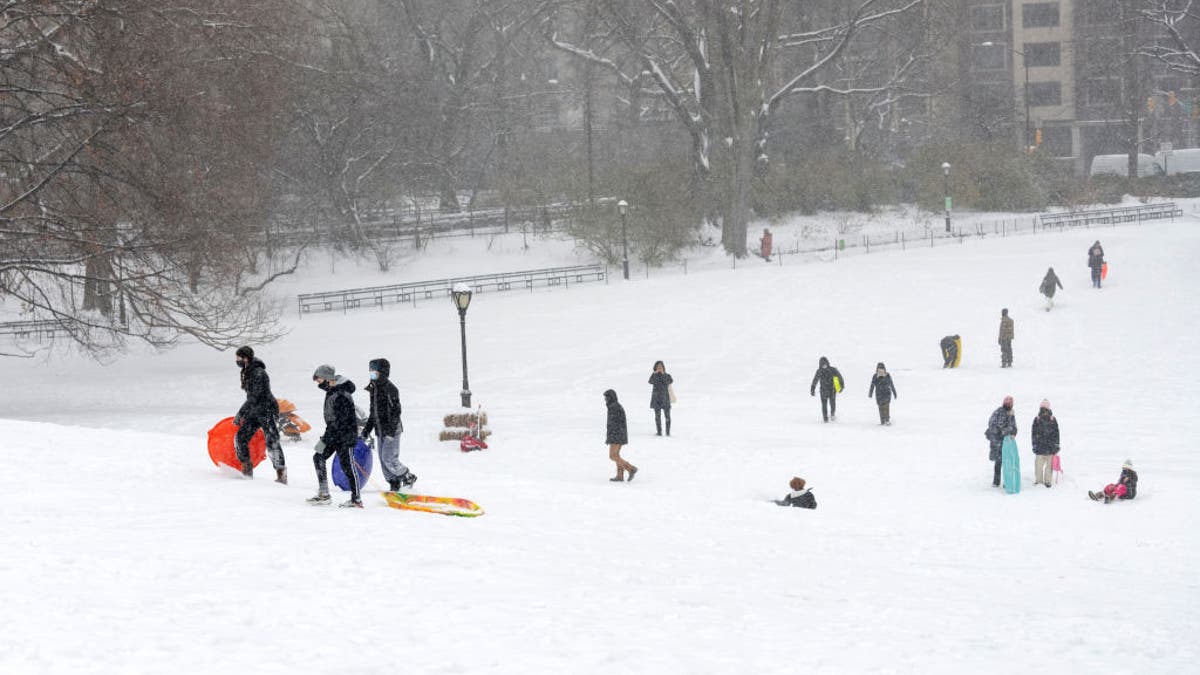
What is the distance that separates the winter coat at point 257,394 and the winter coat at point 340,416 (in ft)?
3.48

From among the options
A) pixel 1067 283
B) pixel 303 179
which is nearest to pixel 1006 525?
pixel 1067 283

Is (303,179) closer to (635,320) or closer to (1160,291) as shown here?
(635,320)

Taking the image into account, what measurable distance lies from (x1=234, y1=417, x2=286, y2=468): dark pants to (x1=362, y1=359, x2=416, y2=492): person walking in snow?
95cm

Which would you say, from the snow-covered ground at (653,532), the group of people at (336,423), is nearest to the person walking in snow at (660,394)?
the snow-covered ground at (653,532)

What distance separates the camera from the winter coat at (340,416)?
11.8 metres

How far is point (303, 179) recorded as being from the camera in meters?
54.6

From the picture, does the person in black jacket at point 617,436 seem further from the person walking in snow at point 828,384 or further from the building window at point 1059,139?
the building window at point 1059,139

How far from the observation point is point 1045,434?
680 inches

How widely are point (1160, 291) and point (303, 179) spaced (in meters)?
33.2

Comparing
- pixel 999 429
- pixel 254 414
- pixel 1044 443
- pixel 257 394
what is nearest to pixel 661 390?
pixel 999 429

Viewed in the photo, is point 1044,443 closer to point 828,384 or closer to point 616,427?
point 616,427

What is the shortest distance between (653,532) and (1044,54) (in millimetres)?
82886

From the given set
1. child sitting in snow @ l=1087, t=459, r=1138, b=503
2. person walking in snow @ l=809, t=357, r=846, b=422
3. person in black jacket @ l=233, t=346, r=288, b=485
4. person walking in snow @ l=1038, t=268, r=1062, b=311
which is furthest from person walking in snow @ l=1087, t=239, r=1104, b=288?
person in black jacket @ l=233, t=346, r=288, b=485

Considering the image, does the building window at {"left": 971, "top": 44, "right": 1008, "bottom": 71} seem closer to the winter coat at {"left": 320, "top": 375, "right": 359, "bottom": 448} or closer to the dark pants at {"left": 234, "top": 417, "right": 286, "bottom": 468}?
the dark pants at {"left": 234, "top": 417, "right": 286, "bottom": 468}
